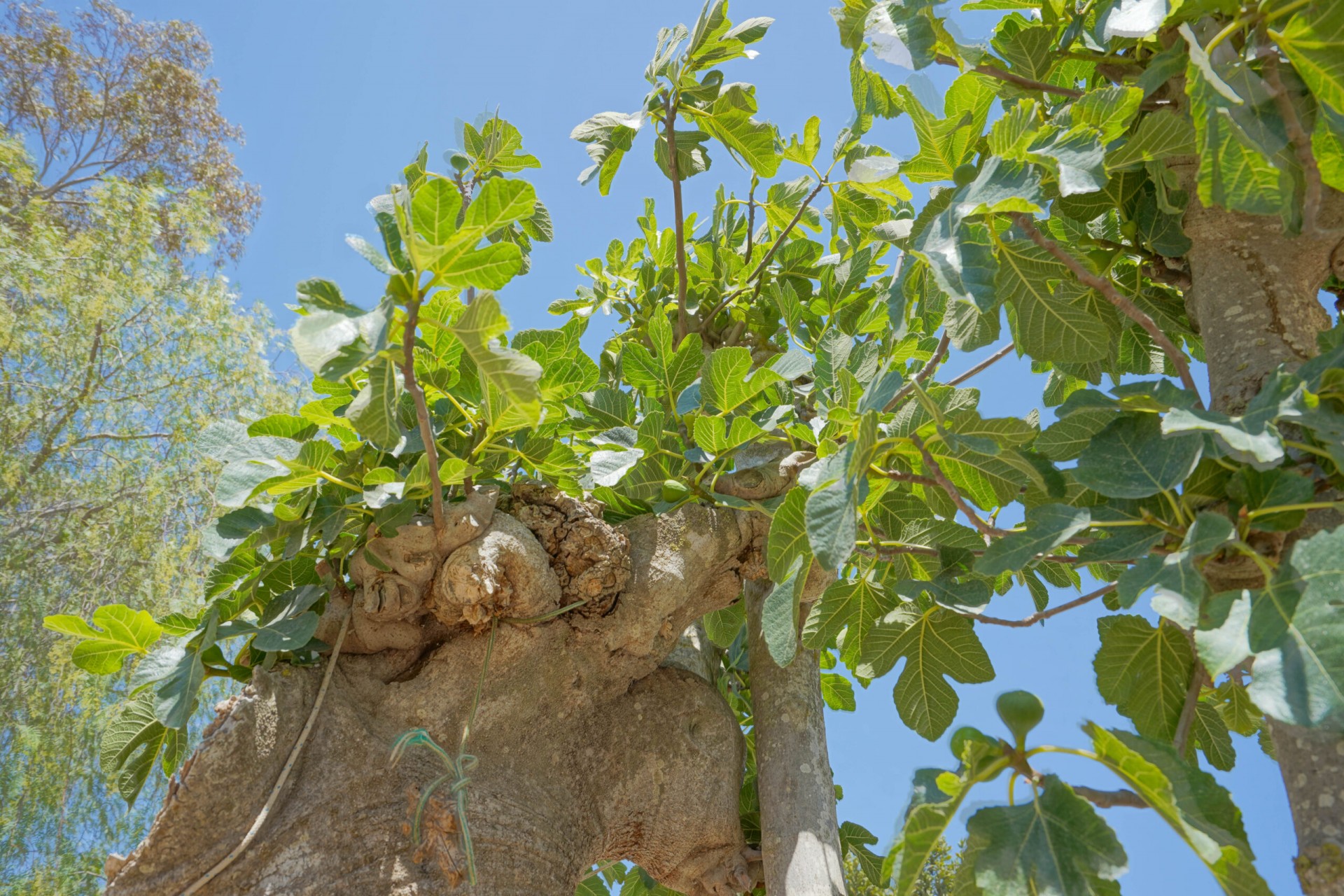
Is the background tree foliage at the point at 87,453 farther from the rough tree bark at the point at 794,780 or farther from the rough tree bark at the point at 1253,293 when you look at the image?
the rough tree bark at the point at 1253,293

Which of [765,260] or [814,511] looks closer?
[814,511]

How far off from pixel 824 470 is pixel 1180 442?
1.13ft

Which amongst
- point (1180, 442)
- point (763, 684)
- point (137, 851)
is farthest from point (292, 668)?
point (1180, 442)

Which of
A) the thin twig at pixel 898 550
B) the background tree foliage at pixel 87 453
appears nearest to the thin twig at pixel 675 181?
the thin twig at pixel 898 550

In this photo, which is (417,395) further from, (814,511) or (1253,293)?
(1253,293)

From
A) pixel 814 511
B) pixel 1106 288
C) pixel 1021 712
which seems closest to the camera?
pixel 1021 712

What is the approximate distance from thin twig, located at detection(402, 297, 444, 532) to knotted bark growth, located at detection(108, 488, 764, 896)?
0.18 meters

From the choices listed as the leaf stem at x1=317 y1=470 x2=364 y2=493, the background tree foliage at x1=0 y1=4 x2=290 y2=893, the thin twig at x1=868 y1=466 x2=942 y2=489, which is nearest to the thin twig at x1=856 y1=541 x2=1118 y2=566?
the thin twig at x1=868 y1=466 x2=942 y2=489

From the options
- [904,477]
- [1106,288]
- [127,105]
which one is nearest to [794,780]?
[904,477]

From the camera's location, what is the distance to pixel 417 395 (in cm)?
93

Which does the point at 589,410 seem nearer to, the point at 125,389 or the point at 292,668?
the point at 292,668

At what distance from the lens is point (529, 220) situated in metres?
1.77

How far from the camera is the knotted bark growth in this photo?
1.20 meters

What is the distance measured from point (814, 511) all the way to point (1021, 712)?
Result: 0.25 meters
